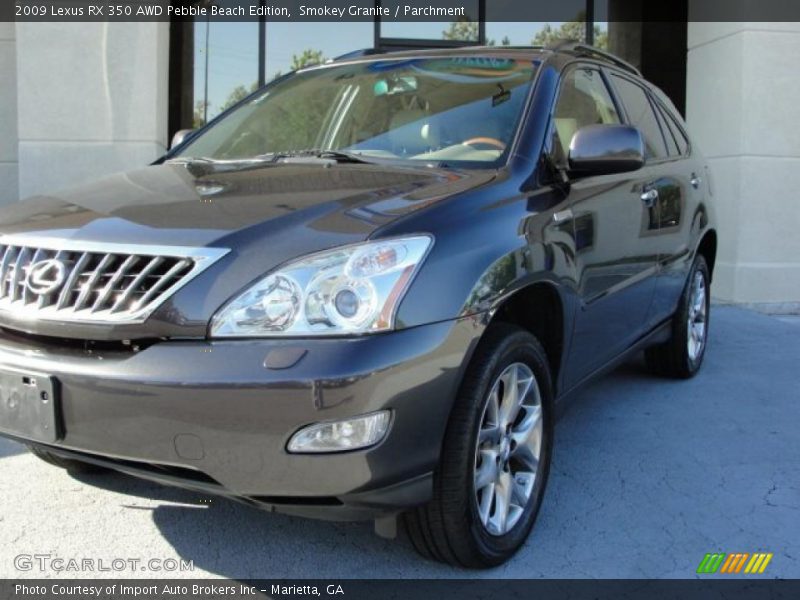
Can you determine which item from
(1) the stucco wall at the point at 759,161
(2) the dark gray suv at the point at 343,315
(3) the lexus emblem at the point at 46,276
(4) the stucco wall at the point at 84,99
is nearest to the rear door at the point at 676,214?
(2) the dark gray suv at the point at 343,315

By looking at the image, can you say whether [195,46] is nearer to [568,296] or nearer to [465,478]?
[568,296]

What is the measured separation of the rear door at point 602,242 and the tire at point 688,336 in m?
0.76

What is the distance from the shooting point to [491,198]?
2.70 meters

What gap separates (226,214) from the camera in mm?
2449

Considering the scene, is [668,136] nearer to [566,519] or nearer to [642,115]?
[642,115]

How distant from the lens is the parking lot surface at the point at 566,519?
2750 mm

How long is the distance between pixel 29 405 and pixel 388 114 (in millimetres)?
1920

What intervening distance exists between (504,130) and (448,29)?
724cm

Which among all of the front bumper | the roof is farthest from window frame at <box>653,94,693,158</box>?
the front bumper

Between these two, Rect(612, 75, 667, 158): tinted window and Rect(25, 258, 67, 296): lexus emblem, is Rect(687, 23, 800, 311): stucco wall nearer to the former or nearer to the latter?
Rect(612, 75, 667, 158): tinted window

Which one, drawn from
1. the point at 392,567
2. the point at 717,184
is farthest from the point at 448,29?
the point at 392,567

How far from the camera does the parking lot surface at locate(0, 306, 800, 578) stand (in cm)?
275

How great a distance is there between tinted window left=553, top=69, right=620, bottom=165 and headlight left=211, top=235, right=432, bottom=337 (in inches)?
50.6

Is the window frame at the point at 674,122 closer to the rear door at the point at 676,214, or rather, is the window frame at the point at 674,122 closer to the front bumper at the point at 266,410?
the rear door at the point at 676,214
